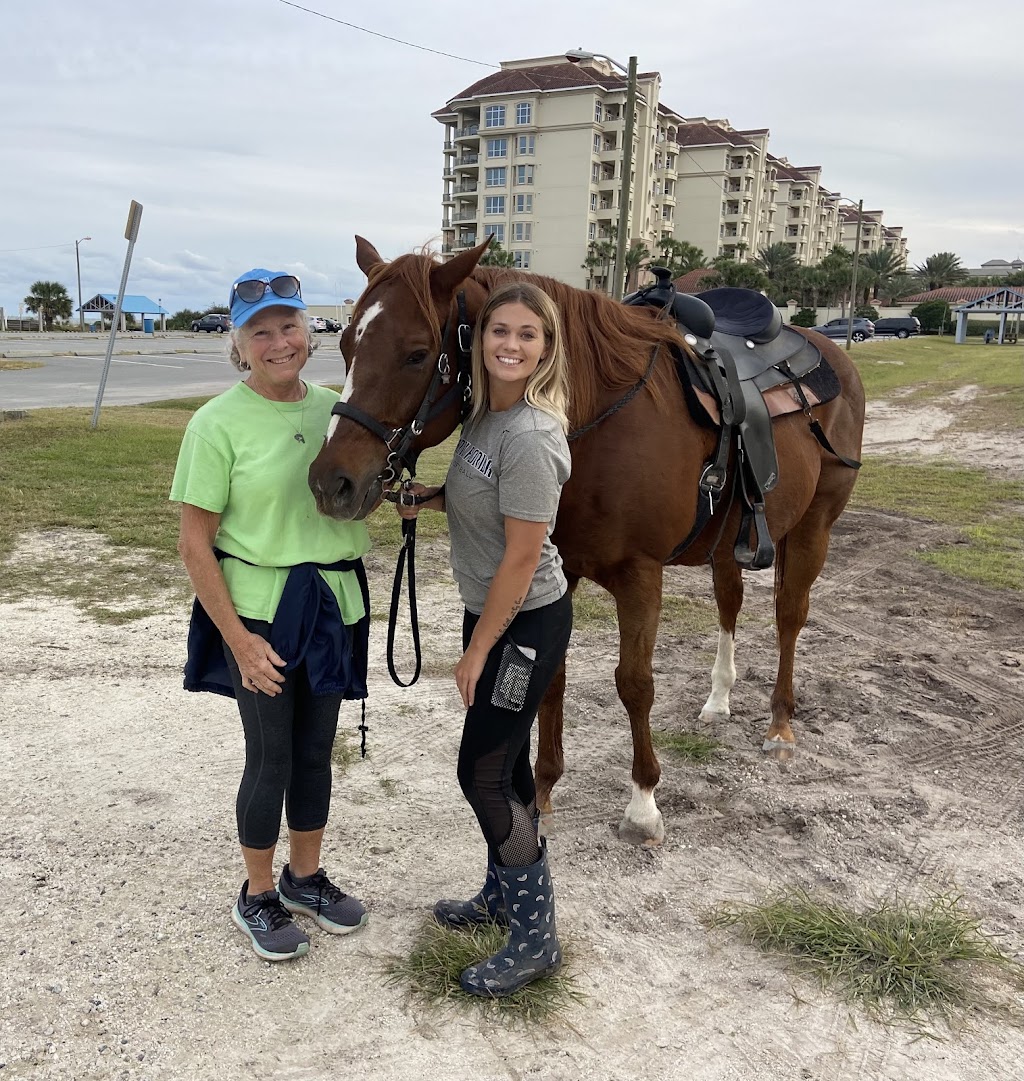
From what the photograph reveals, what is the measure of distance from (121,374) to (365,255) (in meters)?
22.9

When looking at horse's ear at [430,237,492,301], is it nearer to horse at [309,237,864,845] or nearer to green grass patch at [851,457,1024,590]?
horse at [309,237,864,845]

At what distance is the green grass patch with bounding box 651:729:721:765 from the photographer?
387cm

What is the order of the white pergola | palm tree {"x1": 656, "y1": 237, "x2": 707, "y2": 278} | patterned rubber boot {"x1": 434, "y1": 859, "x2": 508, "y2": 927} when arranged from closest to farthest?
patterned rubber boot {"x1": 434, "y1": 859, "x2": 508, "y2": 927}
the white pergola
palm tree {"x1": 656, "y1": 237, "x2": 707, "y2": 278}

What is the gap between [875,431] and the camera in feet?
54.1

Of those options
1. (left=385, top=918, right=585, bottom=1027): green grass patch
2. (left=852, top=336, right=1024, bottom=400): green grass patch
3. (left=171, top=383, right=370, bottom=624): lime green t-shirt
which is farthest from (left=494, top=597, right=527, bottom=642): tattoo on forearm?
(left=852, top=336, right=1024, bottom=400): green grass patch

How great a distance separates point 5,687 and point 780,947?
386 centimetres

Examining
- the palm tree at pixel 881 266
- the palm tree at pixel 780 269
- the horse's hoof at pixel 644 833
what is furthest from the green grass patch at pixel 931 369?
the palm tree at pixel 881 266

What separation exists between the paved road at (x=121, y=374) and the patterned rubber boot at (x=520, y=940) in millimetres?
13119

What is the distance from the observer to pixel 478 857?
305 centimetres

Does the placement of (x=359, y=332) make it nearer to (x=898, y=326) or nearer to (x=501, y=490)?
(x=501, y=490)

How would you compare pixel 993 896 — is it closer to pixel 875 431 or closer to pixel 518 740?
pixel 518 740

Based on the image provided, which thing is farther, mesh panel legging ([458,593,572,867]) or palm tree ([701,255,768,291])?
palm tree ([701,255,768,291])

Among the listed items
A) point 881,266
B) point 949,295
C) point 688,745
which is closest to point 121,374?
point 688,745

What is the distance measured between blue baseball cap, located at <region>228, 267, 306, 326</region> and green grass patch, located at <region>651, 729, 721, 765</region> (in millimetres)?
2660
